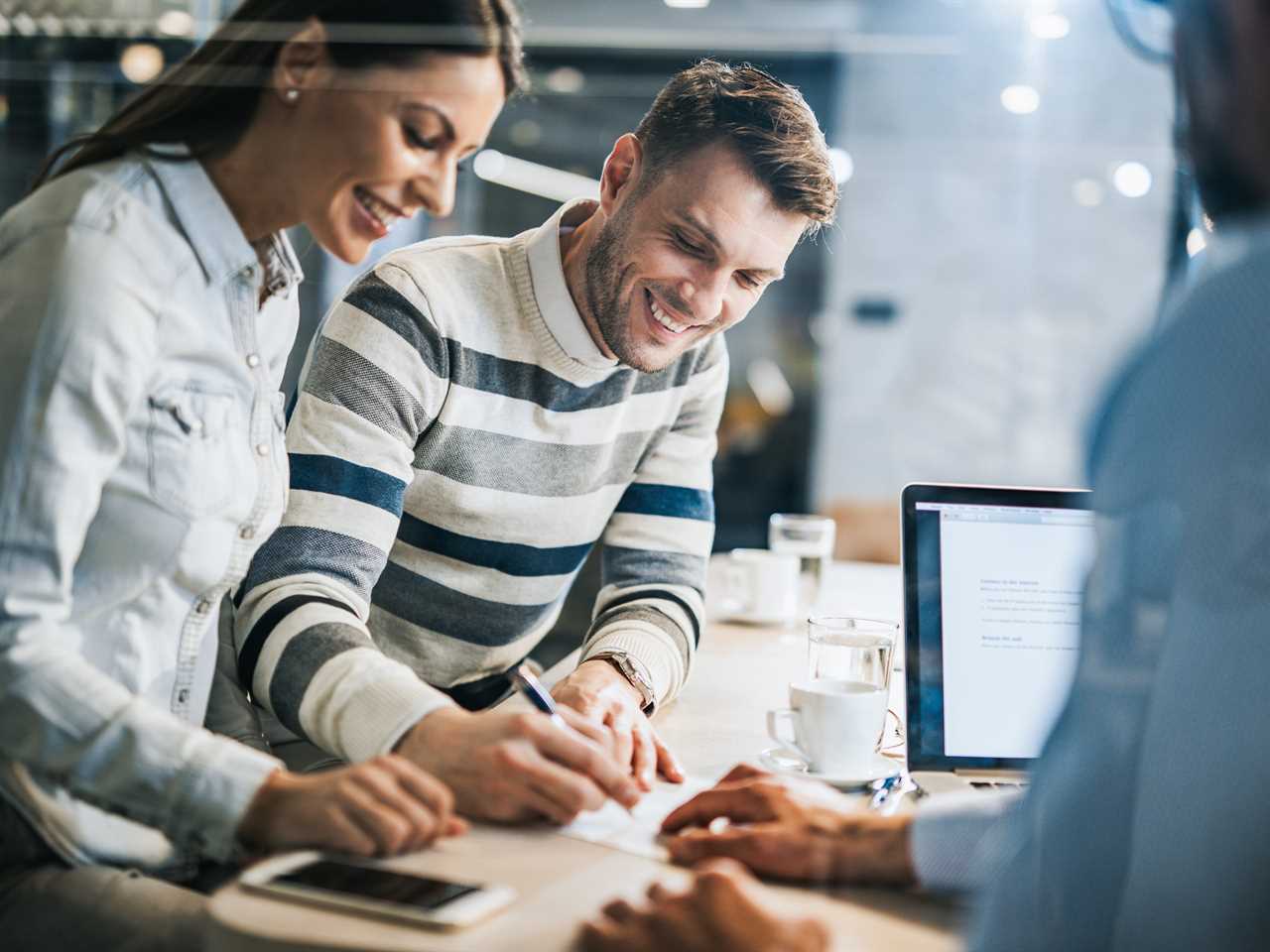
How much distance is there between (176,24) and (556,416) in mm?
652

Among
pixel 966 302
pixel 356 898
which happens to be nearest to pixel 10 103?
pixel 356 898

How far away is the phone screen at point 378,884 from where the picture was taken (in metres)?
0.70

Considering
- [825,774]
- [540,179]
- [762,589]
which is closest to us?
[825,774]

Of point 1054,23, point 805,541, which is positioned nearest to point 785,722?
point 805,541

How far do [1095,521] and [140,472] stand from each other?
62 centimetres

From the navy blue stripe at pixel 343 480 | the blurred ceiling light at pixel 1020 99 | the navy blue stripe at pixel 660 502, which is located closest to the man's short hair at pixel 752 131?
the navy blue stripe at pixel 660 502

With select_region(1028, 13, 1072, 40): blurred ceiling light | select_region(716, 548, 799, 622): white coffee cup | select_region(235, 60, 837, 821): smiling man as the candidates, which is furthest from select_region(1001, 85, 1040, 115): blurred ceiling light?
select_region(235, 60, 837, 821): smiling man

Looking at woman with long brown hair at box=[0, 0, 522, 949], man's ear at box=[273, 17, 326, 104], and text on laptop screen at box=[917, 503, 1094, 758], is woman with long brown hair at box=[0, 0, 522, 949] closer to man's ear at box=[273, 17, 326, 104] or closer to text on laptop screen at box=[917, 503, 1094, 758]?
man's ear at box=[273, 17, 326, 104]

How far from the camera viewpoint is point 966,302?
159 inches

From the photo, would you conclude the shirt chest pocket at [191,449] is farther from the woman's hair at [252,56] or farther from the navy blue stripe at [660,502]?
the navy blue stripe at [660,502]

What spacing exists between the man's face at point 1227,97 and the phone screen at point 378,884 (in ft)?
1.86

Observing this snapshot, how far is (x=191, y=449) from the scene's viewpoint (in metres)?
0.89

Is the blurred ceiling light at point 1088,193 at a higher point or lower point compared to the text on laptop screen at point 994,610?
higher

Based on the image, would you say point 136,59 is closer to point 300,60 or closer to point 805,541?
point 300,60
